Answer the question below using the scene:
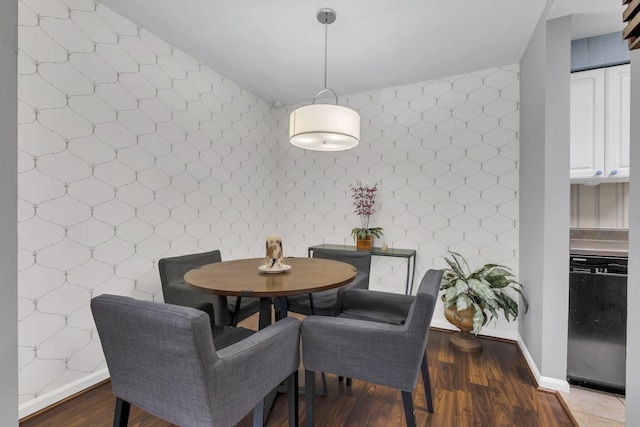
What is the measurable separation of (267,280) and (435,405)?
120 cm

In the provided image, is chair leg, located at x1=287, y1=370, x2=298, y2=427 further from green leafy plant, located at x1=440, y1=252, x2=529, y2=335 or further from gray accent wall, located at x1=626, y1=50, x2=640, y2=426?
green leafy plant, located at x1=440, y1=252, x2=529, y2=335

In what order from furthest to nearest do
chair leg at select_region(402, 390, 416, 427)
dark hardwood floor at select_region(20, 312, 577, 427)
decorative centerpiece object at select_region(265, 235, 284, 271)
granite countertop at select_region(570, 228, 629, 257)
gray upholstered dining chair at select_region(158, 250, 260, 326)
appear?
granite countertop at select_region(570, 228, 629, 257) → gray upholstered dining chair at select_region(158, 250, 260, 326) → decorative centerpiece object at select_region(265, 235, 284, 271) → dark hardwood floor at select_region(20, 312, 577, 427) → chair leg at select_region(402, 390, 416, 427)

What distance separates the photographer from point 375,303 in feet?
5.85

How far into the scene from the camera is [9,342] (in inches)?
17.0

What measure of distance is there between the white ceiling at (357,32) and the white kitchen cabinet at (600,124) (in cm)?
34

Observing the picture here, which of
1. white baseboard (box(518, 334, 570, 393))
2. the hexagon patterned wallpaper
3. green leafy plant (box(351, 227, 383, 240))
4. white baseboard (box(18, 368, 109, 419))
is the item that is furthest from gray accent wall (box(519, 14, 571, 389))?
white baseboard (box(18, 368, 109, 419))

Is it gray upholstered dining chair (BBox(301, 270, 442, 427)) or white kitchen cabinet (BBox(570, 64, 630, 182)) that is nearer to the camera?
gray upholstered dining chair (BBox(301, 270, 442, 427))

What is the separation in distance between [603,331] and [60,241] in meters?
3.23

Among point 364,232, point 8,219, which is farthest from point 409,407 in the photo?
point 364,232

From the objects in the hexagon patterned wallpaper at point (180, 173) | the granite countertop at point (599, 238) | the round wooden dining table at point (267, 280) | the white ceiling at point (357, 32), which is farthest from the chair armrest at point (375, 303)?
the white ceiling at point (357, 32)

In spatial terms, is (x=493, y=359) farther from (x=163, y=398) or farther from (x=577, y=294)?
(x=163, y=398)

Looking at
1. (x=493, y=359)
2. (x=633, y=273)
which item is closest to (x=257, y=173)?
(x=493, y=359)

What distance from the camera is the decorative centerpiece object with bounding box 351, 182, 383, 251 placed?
113 inches

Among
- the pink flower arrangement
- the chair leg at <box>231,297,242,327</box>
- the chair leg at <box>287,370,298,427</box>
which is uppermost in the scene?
the pink flower arrangement
